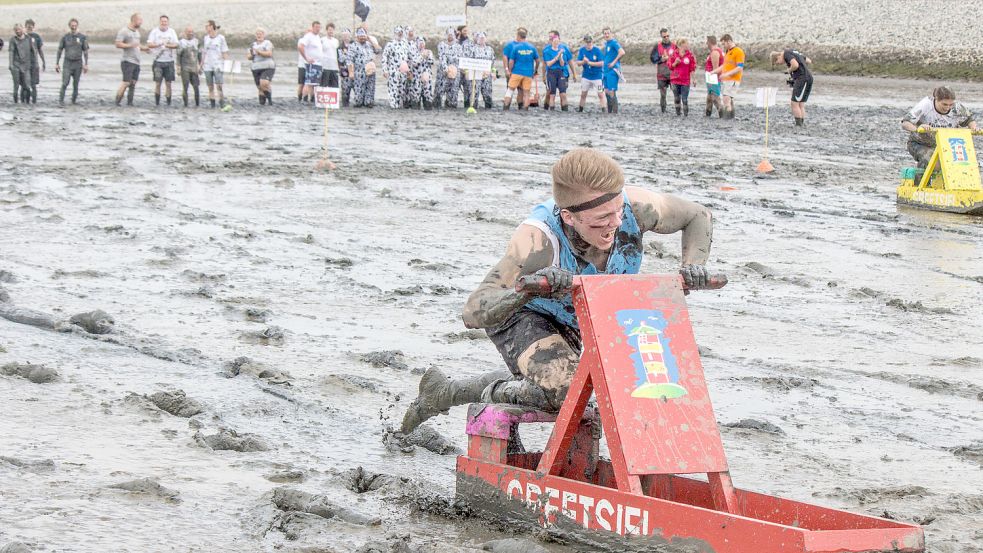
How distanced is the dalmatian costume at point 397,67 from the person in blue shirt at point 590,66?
3.62 m

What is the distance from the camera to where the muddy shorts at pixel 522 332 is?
15.4 ft

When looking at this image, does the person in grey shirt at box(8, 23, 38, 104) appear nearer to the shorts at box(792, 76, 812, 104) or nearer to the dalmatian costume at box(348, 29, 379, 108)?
the dalmatian costume at box(348, 29, 379, 108)

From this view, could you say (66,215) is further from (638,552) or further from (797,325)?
(638,552)

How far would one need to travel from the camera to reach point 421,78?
26406 mm

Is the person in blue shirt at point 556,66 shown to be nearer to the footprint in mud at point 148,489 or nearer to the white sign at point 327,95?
the white sign at point 327,95

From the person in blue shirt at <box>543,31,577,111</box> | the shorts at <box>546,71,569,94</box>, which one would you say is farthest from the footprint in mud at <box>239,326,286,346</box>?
the shorts at <box>546,71,569,94</box>

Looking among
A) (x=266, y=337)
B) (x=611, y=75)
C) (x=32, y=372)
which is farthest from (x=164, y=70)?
(x=32, y=372)

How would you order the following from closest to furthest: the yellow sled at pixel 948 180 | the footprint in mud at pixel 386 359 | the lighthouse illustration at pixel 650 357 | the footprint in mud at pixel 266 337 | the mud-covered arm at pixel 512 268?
the lighthouse illustration at pixel 650 357
the mud-covered arm at pixel 512 268
the footprint in mud at pixel 386 359
the footprint in mud at pixel 266 337
the yellow sled at pixel 948 180

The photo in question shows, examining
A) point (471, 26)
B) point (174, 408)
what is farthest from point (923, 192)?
point (471, 26)

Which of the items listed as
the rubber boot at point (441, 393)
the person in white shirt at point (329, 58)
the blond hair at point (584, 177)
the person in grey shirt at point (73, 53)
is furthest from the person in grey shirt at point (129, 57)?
the blond hair at point (584, 177)

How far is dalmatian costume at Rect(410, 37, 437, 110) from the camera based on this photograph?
26375 millimetres

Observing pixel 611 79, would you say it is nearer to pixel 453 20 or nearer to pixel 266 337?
pixel 453 20

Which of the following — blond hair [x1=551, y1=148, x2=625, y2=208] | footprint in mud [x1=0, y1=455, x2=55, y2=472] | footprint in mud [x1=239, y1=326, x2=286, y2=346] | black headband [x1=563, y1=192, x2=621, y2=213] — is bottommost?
footprint in mud [x1=239, y1=326, x2=286, y2=346]

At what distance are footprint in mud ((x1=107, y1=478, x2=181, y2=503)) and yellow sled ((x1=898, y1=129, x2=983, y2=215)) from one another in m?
10.3
